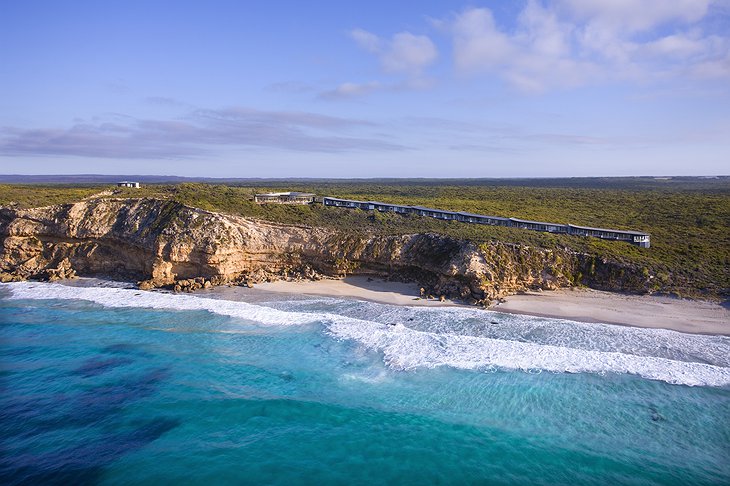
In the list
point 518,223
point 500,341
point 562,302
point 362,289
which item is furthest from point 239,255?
point 562,302

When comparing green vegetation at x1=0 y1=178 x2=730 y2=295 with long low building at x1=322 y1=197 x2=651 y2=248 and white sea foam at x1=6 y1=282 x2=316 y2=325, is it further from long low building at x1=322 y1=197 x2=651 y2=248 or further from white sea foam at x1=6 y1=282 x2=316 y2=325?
white sea foam at x1=6 y1=282 x2=316 y2=325

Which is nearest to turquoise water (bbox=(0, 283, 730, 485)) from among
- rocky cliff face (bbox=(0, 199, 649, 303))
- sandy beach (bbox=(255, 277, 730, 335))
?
sandy beach (bbox=(255, 277, 730, 335))

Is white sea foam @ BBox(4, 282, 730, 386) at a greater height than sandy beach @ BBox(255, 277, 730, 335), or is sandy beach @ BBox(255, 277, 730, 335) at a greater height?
sandy beach @ BBox(255, 277, 730, 335)

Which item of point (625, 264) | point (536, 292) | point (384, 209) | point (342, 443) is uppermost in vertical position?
point (384, 209)

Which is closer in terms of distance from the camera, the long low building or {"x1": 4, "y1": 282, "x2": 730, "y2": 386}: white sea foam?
{"x1": 4, "y1": 282, "x2": 730, "y2": 386}: white sea foam

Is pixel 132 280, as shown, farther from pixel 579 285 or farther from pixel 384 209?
pixel 579 285

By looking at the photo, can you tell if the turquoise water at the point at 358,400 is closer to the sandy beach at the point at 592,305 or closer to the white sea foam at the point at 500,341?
the white sea foam at the point at 500,341

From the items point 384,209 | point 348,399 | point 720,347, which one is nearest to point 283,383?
point 348,399
